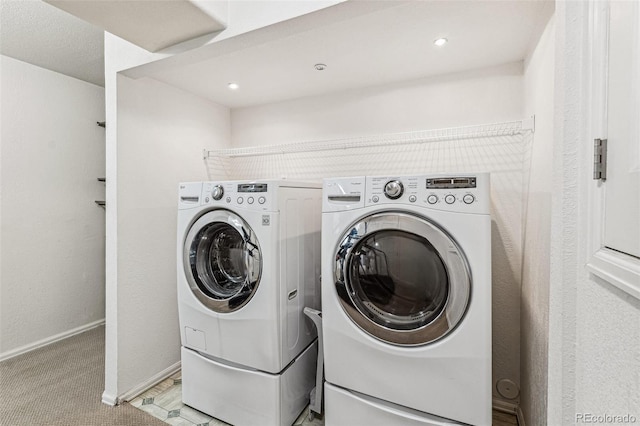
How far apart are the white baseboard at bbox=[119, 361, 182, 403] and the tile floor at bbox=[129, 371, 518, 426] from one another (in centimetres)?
3

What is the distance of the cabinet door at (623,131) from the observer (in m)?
0.53

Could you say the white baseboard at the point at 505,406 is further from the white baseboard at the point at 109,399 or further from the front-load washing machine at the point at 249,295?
the white baseboard at the point at 109,399

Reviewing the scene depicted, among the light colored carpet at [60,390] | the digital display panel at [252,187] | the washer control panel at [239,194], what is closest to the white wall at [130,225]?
the light colored carpet at [60,390]

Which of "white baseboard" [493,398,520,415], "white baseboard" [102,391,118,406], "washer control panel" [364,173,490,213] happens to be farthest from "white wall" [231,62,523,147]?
"white baseboard" [102,391,118,406]

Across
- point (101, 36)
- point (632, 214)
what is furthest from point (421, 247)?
point (101, 36)

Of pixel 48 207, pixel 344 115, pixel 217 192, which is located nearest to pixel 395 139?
pixel 344 115

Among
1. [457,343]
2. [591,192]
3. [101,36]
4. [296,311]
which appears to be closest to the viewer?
[591,192]

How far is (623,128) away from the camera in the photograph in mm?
565

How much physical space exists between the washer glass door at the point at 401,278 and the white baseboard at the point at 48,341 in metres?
2.78

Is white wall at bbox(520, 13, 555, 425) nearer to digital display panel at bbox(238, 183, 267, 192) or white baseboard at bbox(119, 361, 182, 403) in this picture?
digital display panel at bbox(238, 183, 267, 192)

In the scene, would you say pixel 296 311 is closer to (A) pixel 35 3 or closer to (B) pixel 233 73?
(B) pixel 233 73

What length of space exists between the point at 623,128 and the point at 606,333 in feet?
1.31

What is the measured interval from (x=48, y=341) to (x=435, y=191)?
131 inches

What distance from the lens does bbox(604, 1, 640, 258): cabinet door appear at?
1.73 ft
